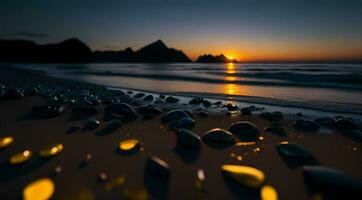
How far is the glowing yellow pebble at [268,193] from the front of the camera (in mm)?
1186

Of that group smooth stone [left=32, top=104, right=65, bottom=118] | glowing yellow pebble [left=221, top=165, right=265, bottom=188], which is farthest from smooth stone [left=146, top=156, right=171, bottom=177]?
smooth stone [left=32, top=104, right=65, bottom=118]

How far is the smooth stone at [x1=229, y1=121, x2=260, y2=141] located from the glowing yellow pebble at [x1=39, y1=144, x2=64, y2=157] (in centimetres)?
145

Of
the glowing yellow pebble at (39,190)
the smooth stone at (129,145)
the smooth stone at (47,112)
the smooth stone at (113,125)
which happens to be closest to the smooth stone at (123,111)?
the smooth stone at (113,125)

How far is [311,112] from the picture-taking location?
3492mm

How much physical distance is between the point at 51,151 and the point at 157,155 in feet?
2.53

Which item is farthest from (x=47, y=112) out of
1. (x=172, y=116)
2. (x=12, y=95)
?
(x=172, y=116)

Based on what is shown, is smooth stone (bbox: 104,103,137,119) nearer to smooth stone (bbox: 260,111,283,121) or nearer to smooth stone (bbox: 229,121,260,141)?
smooth stone (bbox: 229,121,260,141)

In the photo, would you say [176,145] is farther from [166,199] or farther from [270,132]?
[270,132]

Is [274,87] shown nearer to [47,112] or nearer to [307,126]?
[307,126]

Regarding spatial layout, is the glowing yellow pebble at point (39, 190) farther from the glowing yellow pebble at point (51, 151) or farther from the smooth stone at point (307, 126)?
the smooth stone at point (307, 126)

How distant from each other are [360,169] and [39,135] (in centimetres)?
250

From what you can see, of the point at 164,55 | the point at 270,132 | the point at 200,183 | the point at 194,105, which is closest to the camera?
the point at 200,183

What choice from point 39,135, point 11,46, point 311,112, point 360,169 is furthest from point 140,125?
point 11,46

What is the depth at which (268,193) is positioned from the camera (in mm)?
1223
